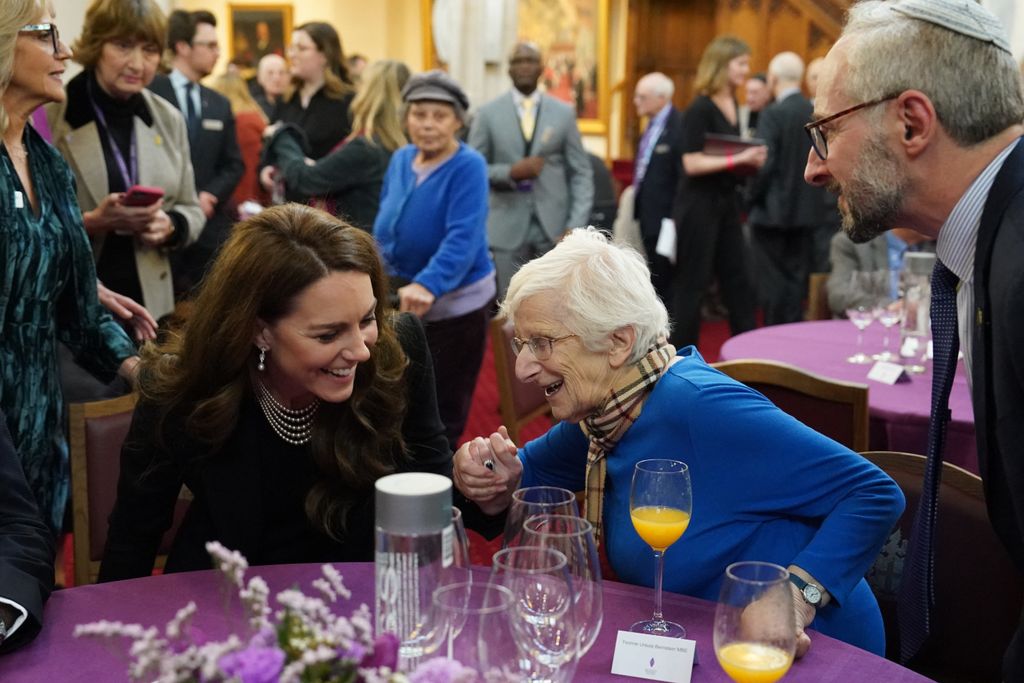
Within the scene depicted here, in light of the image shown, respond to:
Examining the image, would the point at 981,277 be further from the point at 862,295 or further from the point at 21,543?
the point at 862,295

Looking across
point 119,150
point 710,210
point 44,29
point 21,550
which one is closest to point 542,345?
point 21,550

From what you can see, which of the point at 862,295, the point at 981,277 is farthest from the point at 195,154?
the point at 981,277

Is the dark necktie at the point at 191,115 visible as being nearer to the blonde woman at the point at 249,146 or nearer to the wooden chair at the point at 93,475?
the blonde woman at the point at 249,146

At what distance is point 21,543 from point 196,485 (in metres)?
0.50

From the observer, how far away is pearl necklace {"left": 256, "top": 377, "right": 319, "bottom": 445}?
84.5 inches

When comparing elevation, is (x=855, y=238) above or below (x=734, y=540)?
above

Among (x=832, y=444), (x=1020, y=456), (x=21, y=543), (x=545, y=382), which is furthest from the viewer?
(x=545, y=382)

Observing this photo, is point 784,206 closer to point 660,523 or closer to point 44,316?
point 44,316

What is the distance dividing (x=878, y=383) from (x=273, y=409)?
195cm

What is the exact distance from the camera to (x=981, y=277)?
1593 millimetres

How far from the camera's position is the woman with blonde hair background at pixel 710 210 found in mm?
6219

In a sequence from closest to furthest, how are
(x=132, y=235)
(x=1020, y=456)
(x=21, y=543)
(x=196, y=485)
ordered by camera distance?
(x=1020, y=456) → (x=21, y=543) → (x=196, y=485) → (x=132, y=235)

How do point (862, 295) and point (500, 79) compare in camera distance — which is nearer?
point (862, 295)

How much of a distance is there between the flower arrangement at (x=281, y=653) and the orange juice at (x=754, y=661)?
1.44ft
